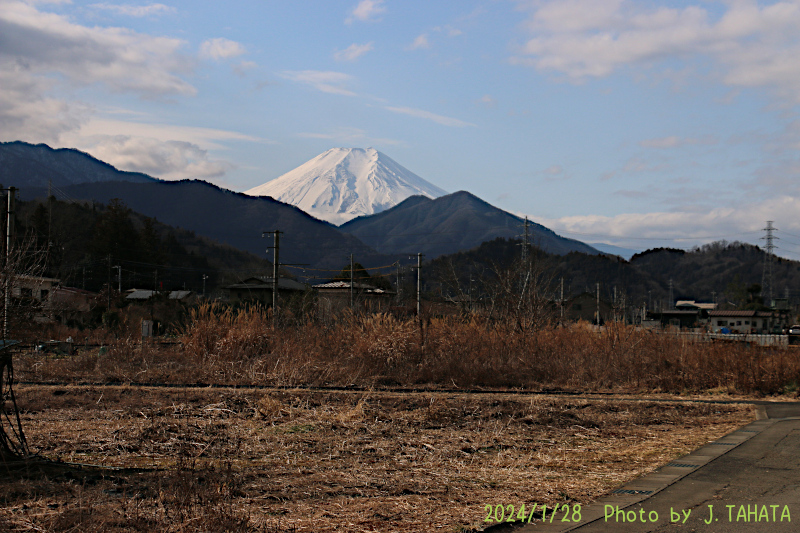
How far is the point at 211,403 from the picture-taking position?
41.4 ft

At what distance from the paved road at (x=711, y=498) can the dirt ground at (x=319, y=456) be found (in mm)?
399

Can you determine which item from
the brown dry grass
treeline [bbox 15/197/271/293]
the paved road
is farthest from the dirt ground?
treeline [bbox 15/197/271/293]

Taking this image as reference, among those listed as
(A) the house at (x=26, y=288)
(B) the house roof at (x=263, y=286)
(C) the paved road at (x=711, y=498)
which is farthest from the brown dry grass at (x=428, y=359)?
(B) the house roof at (x=263, y=286)

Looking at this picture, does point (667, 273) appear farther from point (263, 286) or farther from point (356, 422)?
point (356, 422)

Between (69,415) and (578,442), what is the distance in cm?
885

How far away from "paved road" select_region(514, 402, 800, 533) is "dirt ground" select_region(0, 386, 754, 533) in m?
0.40

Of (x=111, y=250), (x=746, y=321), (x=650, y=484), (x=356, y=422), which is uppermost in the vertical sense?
(x=111, y=250)

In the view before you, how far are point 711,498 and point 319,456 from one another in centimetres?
461

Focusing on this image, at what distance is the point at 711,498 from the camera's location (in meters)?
5.92

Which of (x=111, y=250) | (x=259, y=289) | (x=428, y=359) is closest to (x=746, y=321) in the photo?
(x=259, y=289)

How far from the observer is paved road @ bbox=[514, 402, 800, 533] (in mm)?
5055

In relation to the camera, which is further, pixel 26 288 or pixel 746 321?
pixel 746 321

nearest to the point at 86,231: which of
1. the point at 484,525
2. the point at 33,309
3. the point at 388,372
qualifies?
the point at 388,372

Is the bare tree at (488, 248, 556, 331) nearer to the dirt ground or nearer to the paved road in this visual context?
the dirt ground
